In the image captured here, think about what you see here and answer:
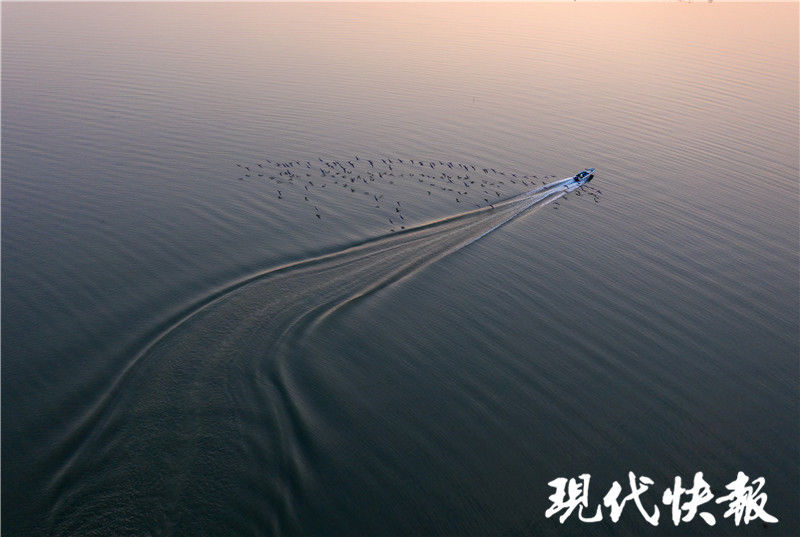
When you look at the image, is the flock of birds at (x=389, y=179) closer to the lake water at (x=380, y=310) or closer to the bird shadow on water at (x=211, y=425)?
the lake water at (x=380, y=310)

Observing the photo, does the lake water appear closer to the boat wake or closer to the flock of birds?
the boat wake

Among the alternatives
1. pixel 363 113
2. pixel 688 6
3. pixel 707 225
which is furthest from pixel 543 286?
pixel 688 6

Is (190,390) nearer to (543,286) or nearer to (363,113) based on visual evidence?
(543,286)

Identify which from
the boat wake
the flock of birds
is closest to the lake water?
the boat wake

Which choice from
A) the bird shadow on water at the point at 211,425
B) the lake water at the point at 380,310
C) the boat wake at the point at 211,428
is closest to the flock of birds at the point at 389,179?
the lake water at the point at 380,310

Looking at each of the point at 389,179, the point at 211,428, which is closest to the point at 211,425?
the point at 211,428

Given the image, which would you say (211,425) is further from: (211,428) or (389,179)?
(389,179)
